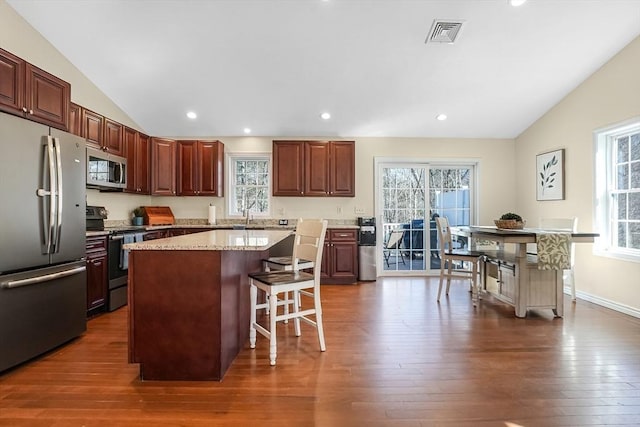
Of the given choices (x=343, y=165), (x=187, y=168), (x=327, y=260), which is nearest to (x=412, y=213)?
(x=343, y=165)

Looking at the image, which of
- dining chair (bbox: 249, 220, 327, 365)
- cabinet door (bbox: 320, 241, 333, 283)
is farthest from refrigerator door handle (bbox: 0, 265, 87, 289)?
cabinet door (bbox: 320, 241, 333, 283)

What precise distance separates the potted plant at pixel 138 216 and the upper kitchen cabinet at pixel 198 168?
1.99ft

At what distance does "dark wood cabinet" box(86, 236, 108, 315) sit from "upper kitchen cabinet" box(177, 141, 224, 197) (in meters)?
1.85

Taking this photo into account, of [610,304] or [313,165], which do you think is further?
[313,165]

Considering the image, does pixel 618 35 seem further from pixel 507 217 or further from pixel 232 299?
pixel 232 299

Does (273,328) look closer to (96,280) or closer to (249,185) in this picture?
(96,280)

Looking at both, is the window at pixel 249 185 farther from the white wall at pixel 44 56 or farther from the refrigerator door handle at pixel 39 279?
the refrigerator door handle at pixel 39 279

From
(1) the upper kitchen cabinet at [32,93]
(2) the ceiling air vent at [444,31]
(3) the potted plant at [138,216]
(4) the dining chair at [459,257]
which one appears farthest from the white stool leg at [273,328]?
(3) the potted plant at [138,216]

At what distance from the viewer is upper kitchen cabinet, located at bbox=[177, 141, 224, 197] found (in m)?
5.32

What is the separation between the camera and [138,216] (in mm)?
5121

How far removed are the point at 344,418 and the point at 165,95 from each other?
14.6ft

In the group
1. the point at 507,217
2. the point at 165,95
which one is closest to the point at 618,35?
the point at 507,217

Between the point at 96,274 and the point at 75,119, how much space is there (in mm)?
1710

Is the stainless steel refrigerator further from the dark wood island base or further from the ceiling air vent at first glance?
the ceiling air vent
